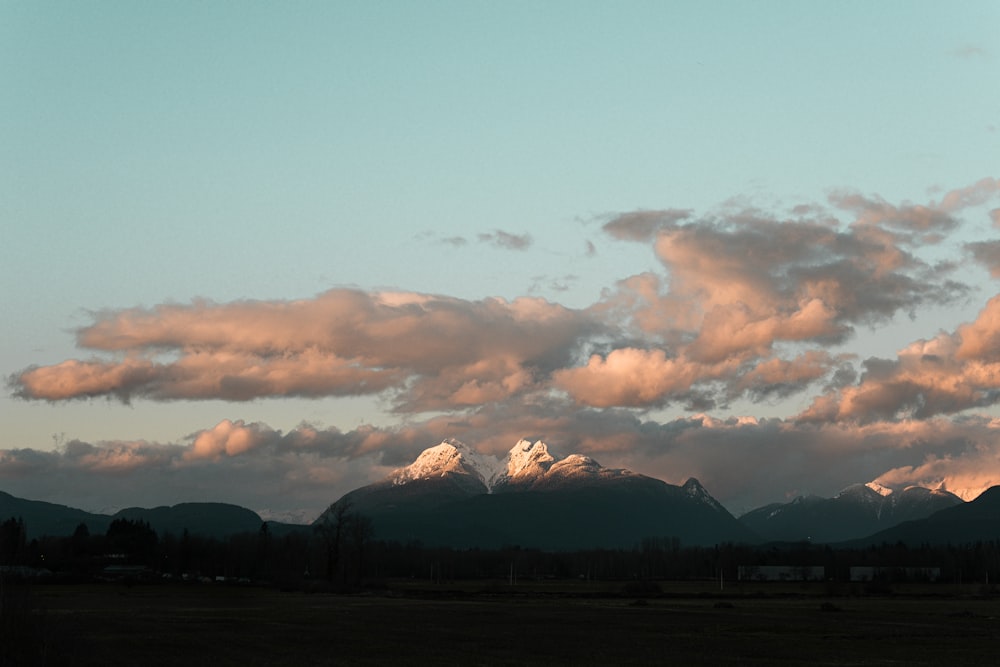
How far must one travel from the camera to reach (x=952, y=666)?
58.7 meters

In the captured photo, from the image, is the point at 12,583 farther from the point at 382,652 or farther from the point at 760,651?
the point at 760,651

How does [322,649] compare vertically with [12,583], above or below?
below

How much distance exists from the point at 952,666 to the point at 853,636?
934 inches

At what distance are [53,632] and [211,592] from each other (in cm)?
13440

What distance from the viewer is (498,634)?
8156 centimetres

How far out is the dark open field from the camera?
6094cm

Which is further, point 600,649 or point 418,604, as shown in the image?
point 418,604

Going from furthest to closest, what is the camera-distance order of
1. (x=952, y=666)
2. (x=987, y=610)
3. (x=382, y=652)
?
(x=987, y=610) → (x=382, y=652) → (x=952, y=666)

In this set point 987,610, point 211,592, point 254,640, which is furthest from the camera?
point 211,592

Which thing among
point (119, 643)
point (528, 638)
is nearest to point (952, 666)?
point (528, 638)

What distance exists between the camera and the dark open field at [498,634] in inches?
2399

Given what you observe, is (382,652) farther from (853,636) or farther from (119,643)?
(853,636)

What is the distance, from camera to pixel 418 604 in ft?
442

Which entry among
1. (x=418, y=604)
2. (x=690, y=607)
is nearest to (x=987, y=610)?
(x=690, y=607)
